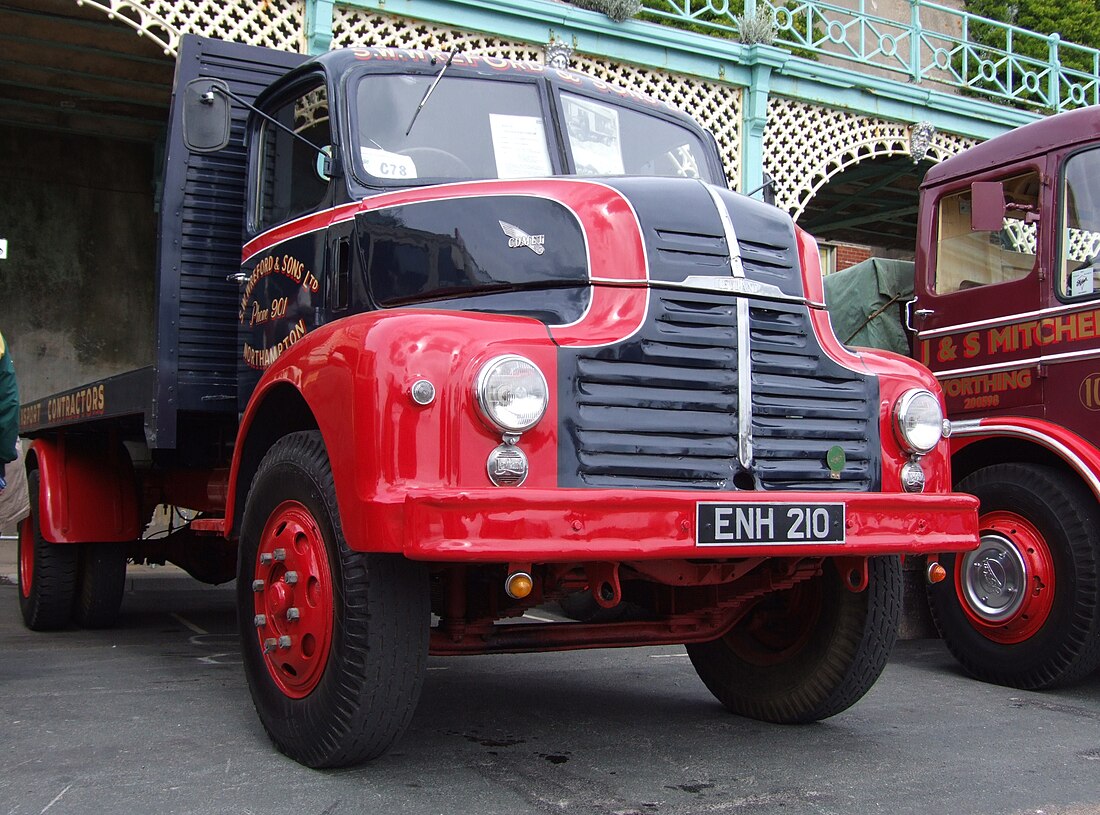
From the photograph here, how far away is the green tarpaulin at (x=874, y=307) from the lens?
7258mm

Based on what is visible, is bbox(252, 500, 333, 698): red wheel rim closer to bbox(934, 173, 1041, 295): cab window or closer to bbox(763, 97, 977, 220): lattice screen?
bbox(934, 173, 1041, 295): cab window

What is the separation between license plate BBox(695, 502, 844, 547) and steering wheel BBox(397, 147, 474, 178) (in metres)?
1.84

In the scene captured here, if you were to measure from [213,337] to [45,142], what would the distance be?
10.2 metres

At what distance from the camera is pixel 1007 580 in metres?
5.80

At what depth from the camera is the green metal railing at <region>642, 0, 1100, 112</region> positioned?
1147cm

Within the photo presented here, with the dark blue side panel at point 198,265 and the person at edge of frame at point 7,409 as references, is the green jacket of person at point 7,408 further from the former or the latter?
the dark blue side panel at point 198,265

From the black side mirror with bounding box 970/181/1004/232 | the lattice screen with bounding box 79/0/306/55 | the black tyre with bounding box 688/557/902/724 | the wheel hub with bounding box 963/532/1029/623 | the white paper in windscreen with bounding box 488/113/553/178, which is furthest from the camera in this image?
the lattice screen with bounding box 79/0/306/55

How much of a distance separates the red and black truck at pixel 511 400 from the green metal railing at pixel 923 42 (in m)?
6.02

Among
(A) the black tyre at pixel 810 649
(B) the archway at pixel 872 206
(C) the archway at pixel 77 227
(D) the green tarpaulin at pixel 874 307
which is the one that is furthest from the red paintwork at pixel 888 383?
(C) the archway at pixel 77 227

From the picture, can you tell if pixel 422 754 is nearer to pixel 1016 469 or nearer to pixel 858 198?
pixel 1016 469

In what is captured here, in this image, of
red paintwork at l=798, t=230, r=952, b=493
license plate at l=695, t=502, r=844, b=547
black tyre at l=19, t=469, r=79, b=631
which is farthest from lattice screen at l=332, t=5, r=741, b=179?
license plate at l=695, t=502, r=844, b=547

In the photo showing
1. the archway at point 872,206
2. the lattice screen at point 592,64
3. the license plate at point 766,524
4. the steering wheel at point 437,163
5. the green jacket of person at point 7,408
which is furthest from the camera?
the archway at point 872,206

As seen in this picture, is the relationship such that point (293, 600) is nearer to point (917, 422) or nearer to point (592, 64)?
point (917, 422)

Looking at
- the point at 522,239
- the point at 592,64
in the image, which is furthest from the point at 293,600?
the point at 592,64
